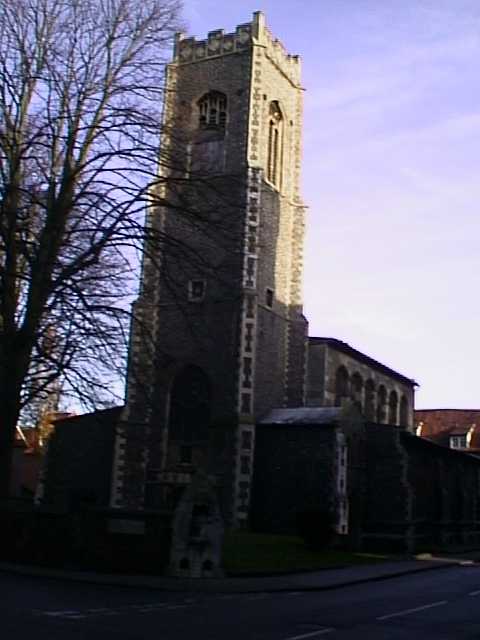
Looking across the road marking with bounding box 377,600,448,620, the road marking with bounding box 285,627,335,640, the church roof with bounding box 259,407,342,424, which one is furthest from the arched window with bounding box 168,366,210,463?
the road marking with bounding box 285,627,335,640

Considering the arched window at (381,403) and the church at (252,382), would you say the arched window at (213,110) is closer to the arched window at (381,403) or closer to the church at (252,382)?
the church at (252,382)

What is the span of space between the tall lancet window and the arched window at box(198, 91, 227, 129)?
8.38 ft

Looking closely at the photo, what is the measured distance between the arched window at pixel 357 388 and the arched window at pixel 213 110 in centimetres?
1731

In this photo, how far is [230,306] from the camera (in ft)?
128

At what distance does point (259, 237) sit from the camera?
135ft

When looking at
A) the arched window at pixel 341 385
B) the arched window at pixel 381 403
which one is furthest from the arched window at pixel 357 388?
the arched window at pixel 381 403

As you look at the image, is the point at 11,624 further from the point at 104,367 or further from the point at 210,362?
the point at 210,362

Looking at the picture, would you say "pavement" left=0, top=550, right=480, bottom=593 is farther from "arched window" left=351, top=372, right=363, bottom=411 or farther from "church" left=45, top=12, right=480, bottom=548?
"arched window" left=351, top=372, right=363, bottom=411

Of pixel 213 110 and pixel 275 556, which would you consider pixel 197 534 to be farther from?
pixel 213 110

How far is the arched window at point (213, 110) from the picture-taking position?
42875 millimetres

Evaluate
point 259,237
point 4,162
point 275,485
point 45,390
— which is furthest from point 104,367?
point 259,237

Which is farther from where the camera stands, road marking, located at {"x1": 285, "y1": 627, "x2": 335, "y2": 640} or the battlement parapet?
the battlement parapet

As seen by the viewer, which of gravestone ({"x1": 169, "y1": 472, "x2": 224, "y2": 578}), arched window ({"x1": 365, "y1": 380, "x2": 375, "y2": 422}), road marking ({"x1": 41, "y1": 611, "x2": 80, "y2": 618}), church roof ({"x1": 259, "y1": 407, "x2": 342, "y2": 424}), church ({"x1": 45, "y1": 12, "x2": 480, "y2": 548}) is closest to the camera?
road marking ({"x1": 41, "y1": 611, "x2": 80, "y2": 618})

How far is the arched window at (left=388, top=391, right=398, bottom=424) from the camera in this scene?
57312 millimetres
